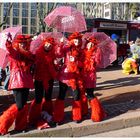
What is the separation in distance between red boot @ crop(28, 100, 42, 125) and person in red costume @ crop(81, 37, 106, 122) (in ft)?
3.40

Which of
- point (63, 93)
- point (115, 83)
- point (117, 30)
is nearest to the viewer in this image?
point (63, 93)

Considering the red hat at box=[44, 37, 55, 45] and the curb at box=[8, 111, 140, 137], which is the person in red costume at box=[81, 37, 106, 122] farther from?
the red hat at box=[44, 37, 55, 45]

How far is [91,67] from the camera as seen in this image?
7.51 metres

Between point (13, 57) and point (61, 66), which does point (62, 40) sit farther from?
point (13, 57)

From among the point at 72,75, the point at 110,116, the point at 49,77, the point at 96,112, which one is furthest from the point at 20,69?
the point at 110,116

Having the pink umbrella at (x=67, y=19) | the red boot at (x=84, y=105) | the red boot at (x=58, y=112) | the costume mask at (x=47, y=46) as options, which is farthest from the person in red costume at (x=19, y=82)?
the pink umbrella at (x=67, y=19)

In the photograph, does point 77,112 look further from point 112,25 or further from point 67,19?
point 112,25

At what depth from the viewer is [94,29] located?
69.3ft

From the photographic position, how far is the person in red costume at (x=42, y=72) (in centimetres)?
713

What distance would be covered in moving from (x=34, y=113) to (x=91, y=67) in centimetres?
142

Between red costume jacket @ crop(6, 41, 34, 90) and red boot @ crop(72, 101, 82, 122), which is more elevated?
red costume jacket @ crop(6, 41, 34, 90)

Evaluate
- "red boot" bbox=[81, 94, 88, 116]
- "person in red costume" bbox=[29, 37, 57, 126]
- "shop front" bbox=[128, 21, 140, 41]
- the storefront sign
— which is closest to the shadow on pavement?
"red boot" bbox=[81, 94, 88, 116]

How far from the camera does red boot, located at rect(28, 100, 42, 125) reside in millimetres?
7195

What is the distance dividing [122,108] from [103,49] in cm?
146
